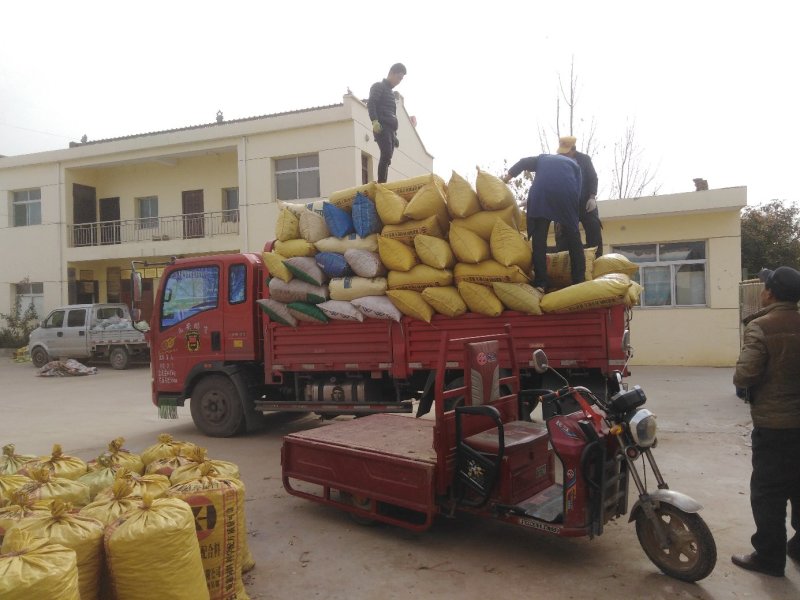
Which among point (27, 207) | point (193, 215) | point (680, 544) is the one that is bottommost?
point (680, 544)

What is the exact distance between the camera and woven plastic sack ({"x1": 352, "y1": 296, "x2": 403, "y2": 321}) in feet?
20.4

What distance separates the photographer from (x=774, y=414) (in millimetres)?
3451

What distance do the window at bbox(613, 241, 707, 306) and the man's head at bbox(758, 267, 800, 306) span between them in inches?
402

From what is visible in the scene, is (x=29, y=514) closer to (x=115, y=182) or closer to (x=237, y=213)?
(x=237, y=213)

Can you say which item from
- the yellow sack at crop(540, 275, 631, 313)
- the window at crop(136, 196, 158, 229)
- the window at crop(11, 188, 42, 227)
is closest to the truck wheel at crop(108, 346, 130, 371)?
the window at crop(136, 196, 158, 229)

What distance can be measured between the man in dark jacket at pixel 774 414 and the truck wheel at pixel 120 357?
16.3 meters

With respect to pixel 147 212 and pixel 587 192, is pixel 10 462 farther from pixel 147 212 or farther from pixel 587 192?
pixel 147 212

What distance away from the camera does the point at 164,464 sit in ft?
12.2

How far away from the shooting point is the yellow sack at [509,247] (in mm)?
5641

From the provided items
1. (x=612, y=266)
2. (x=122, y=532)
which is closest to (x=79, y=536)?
(x=122, y=532)

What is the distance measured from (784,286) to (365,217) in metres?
3.96

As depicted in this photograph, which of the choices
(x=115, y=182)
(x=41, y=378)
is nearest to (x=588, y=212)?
(x=41, y=378)

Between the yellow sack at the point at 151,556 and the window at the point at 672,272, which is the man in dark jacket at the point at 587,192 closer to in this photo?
the yellow sack at the point at 151,556

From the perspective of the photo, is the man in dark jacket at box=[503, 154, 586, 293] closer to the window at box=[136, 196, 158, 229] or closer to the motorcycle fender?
the motorcycle fender
